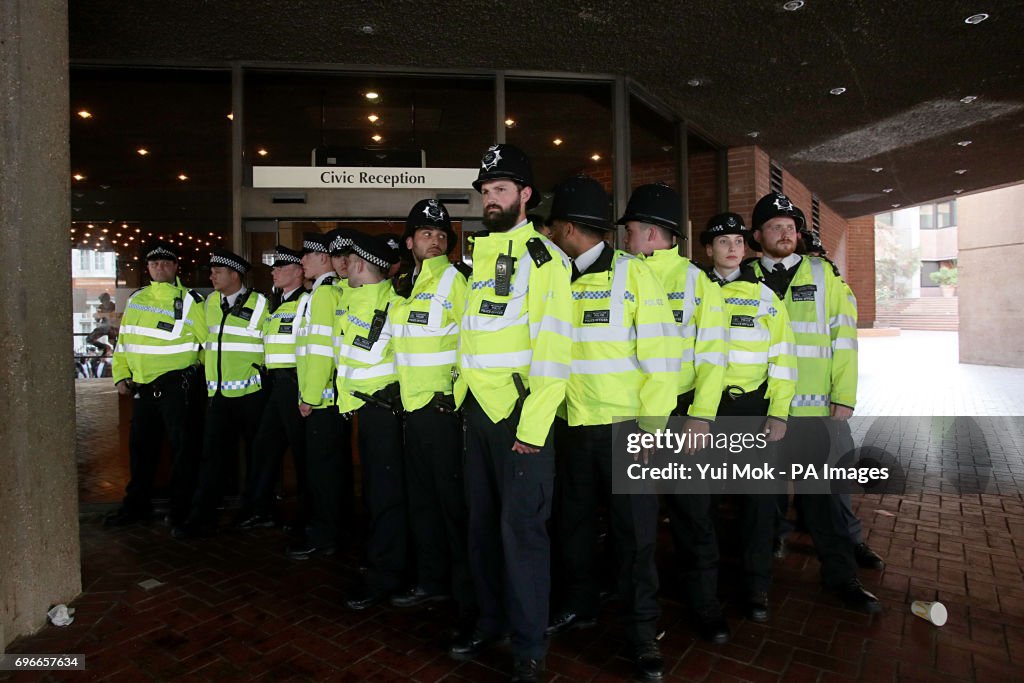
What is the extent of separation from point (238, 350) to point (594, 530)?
9.86 feet

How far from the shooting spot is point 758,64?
217 inches

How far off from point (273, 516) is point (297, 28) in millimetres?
3679

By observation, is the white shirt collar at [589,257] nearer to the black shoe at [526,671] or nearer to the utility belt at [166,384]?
the black shoe at [526,671]

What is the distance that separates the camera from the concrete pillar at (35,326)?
3035 mm

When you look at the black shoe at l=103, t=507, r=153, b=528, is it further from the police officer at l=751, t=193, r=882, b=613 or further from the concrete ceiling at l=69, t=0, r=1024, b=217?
the police officer at l=751, t=193, r=882, b=613

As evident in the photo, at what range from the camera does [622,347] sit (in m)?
2.85

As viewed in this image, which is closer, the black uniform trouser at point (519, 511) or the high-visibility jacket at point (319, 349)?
the black uniform trouser at point (519, 511)

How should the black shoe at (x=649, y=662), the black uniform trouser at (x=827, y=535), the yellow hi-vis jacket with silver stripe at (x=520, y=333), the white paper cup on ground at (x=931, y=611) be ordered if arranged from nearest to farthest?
the yellow hi-vis jacket with silver stripe at (x=520, y=333), the black shoe at (x=649, y=662), the white paper cup on ground at (x=931, y=611), the black uniform trouser at (x=827, y=535)

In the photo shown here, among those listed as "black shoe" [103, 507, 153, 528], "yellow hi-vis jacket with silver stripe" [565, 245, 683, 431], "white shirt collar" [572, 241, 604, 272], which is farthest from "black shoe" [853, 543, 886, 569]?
"black shoe" [103, 507, 153, 528]

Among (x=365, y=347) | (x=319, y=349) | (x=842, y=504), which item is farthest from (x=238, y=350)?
(x=842, y=504)

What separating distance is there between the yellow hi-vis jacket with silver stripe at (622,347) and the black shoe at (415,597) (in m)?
1.38

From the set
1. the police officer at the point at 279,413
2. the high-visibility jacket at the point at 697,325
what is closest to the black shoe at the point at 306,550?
the police officer at the point at 279,413

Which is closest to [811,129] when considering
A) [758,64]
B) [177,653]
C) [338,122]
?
[758,64]

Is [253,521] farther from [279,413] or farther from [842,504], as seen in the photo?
[842,504]
